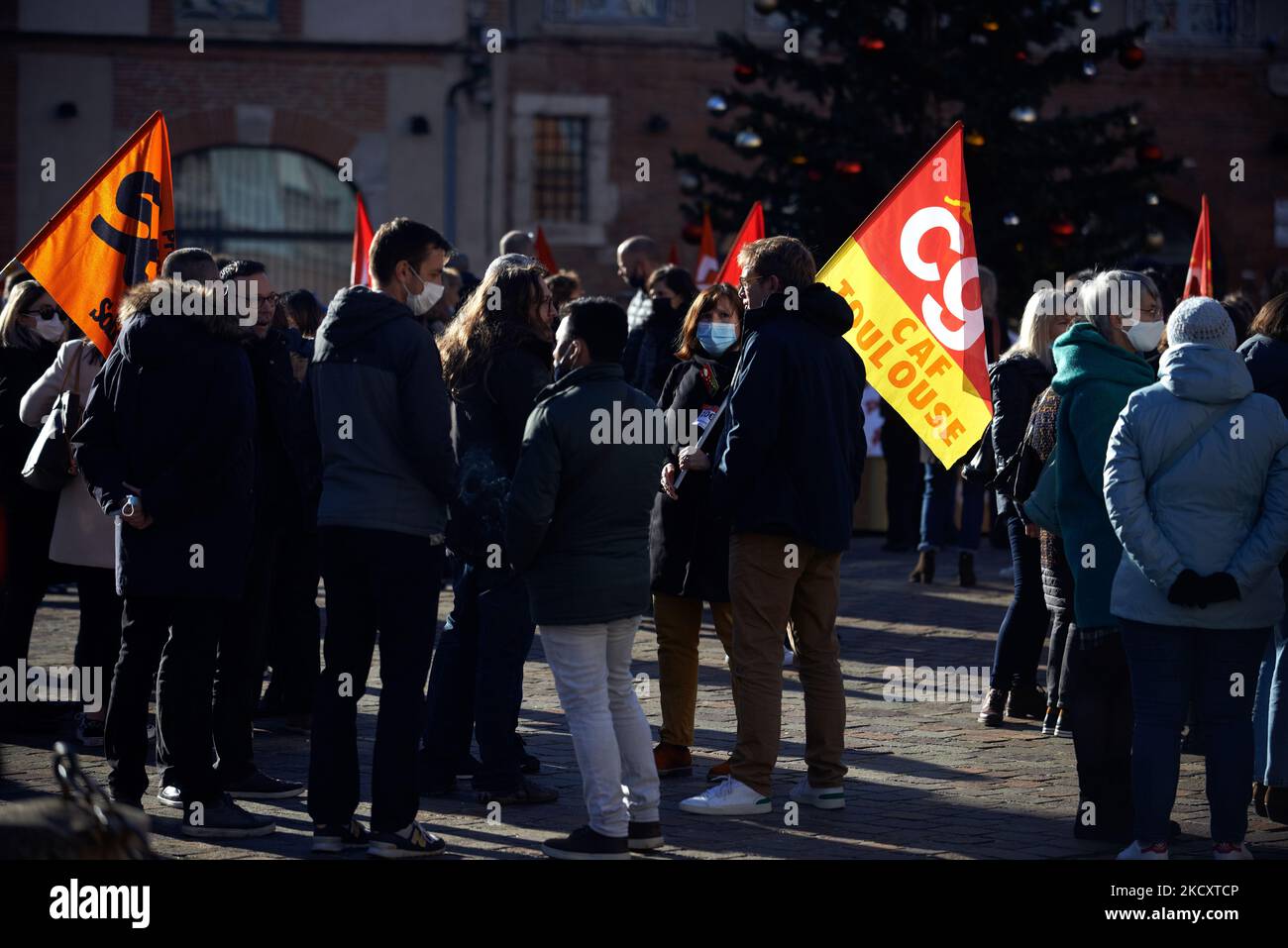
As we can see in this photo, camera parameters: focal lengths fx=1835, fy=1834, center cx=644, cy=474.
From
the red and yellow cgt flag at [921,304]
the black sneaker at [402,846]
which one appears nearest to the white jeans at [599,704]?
the black sneaker at [402,846]

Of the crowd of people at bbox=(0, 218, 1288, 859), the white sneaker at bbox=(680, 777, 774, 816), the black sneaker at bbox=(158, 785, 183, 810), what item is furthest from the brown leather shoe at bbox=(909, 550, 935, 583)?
the black sneaker at bbox=(158, 785, 183, 810)

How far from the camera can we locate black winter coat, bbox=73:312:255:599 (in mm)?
6105

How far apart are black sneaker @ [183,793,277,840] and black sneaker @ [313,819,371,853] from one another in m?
0.31

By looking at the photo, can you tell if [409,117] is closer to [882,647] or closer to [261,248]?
[261,248]

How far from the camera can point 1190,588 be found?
5648 mm

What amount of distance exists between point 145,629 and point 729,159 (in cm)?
1965

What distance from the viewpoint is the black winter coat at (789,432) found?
252 inches

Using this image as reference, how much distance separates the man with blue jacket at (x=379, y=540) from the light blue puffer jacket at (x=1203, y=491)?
2172 millimetres

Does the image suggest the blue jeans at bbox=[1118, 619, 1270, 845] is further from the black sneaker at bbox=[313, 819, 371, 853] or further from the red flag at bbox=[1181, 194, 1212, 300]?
the red flag at bbox=[1181, 194, 1212, 300]

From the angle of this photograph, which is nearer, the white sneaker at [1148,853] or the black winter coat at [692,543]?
Answer: the white sneaker at [1148,853]

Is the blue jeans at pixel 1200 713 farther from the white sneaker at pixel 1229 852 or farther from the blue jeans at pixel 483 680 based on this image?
the blue jeans at pixel 483 680

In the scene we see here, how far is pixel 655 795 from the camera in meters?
5.97

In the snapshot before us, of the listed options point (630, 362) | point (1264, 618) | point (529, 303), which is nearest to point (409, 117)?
point (630, 362)
